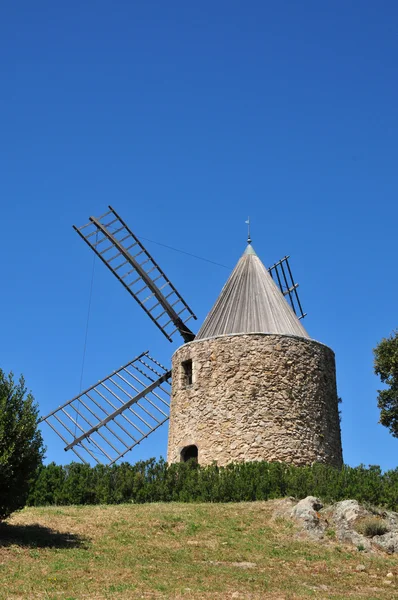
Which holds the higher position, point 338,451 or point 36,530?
point 338,451

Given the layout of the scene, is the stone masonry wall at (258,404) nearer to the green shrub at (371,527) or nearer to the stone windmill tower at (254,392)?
the stone windmill tower at (254,392)

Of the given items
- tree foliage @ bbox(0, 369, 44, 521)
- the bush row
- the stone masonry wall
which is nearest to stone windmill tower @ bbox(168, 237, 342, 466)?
the stone masonry wall

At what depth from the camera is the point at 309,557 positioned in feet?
43.0

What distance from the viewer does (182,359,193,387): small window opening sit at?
22594 millimetres

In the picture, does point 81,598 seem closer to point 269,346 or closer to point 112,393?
point 269,346

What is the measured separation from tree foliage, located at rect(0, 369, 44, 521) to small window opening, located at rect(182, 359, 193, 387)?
9151 millimetres

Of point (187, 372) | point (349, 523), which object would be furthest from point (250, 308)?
point (349, 523)

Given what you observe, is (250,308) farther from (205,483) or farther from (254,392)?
(205,483)

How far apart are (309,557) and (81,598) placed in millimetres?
4700

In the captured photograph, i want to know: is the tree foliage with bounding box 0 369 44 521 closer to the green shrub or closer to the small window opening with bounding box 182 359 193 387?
the green shrub

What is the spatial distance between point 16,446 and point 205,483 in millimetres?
6799

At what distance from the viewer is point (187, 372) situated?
74.9 ft

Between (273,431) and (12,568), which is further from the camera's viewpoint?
(273,431)

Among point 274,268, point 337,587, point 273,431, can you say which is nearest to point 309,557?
point 337,587
